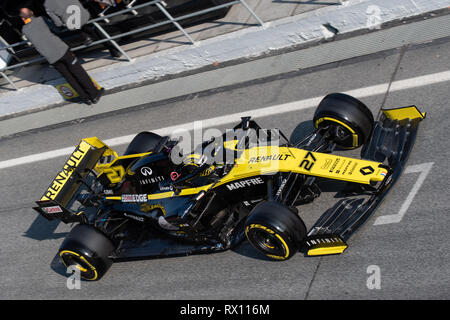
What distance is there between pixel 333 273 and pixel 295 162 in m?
1.41

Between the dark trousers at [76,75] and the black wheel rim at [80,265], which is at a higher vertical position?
the dark trousers at [76,75]

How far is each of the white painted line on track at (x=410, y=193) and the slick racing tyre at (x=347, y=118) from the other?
0.77 m

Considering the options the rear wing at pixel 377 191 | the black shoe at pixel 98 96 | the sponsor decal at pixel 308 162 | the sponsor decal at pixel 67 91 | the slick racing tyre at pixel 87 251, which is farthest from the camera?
the sponsor decal at pixel 67 91

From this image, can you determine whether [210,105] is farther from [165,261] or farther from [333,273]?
[333,273]

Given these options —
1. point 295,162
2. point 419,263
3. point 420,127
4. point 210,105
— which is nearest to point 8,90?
point 210,105

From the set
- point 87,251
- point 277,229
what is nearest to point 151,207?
point 87,251

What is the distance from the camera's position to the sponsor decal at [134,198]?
689 cm

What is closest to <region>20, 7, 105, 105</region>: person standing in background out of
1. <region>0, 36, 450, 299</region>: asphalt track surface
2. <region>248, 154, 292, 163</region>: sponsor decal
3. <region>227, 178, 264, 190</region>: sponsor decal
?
<region>0, 36, 450, 299</region>: asphalt track surface

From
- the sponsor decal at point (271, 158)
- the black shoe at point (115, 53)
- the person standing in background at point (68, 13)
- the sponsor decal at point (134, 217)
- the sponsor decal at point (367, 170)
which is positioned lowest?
the sponsor decal at point (134, 217)

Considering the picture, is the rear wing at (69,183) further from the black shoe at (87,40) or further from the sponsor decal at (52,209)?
the black shoe at (87,40)

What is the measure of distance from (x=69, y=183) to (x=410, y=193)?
452 centimetres

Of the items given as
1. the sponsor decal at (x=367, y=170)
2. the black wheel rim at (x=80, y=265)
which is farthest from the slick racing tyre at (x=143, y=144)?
the sponsor decal at (x=367, y=170)

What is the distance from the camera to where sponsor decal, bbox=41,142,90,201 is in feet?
22.6
